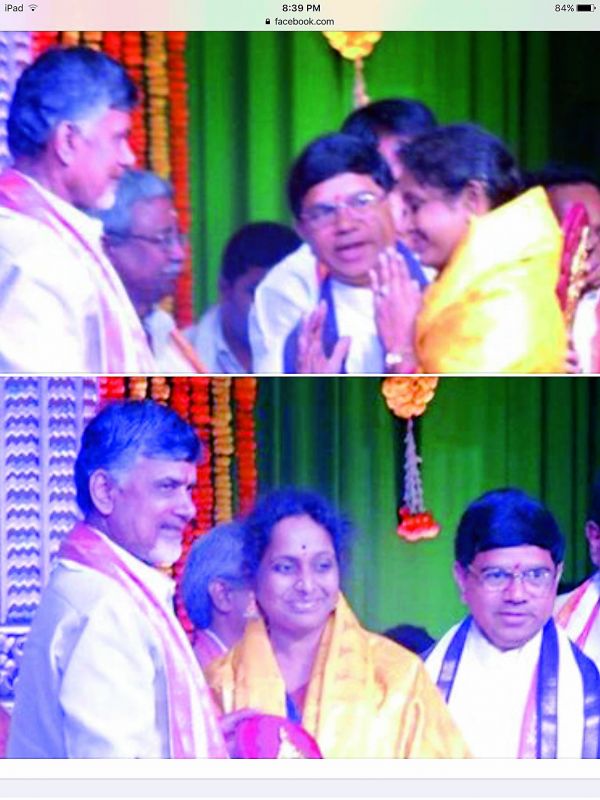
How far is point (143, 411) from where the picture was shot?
101 inches

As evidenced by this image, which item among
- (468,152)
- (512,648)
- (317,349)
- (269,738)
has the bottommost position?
(269,738)

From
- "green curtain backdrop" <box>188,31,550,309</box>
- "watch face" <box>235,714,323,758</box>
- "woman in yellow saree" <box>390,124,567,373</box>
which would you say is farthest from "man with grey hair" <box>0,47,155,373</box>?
"watch face" <box>235,714,323,758</box>

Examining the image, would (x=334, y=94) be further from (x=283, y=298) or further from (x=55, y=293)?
(x=55, y=293)

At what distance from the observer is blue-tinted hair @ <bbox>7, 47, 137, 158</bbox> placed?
98.7 inches

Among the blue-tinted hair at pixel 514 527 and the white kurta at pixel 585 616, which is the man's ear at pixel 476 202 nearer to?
the blue-tinted hair at pixel 514 527

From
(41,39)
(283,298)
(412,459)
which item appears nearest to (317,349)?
(283,298)

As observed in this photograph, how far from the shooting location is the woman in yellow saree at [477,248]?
253cm

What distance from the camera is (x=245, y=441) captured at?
8.38ft

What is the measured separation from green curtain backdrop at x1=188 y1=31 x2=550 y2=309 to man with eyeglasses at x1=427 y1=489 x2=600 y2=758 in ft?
1.52

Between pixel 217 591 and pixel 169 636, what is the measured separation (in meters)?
0.08

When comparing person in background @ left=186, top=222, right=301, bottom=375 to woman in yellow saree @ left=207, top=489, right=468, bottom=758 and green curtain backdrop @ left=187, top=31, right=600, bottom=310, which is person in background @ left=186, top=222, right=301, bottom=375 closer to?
green curtain backdrop @ left=187, top=31, right=600, bottom=310

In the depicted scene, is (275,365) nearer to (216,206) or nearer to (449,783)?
(216,206)

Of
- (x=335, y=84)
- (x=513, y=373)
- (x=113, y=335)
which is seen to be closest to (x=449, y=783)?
(x=513, y=373)

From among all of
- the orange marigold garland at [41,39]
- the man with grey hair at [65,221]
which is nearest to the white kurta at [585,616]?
the man with grey hair at [65,221]
